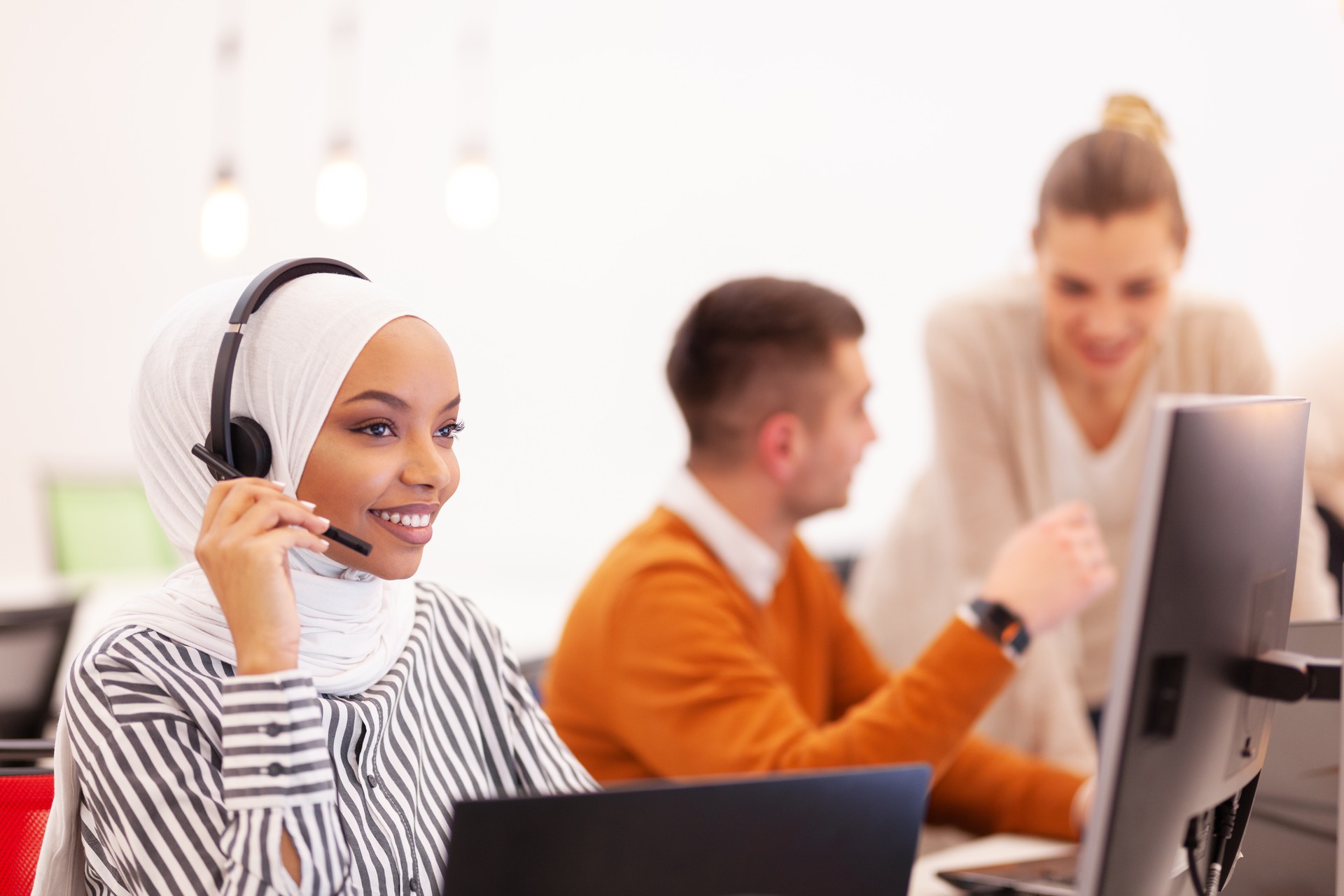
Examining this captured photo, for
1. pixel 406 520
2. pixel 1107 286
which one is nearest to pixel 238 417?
pixel 406 520

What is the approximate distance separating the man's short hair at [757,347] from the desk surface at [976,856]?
0.57 m

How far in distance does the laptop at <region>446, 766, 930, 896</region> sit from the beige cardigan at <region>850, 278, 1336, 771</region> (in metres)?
1.10

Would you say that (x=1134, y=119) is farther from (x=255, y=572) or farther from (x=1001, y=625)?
(x=255, y=572)

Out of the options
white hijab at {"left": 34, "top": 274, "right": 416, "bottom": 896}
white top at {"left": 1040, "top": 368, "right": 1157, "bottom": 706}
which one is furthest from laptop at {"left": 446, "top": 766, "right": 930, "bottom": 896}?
white top at {"left": 1040, "top": 368, "right": 1157, "bottom": 706}

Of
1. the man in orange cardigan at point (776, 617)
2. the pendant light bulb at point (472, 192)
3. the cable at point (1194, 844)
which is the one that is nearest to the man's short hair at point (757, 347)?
the man in orange cardigan at point (776, 617)

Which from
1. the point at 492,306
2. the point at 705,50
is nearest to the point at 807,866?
the point at 492,306

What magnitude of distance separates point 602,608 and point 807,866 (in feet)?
2.37

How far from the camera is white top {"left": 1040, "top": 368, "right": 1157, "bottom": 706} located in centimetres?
192

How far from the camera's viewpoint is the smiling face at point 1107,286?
1.73m

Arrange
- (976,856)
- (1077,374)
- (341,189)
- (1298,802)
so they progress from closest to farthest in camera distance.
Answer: (1298,802), (976,856), (1077,374), (341,189)

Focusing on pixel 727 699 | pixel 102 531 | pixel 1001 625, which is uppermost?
pixel 1001 625

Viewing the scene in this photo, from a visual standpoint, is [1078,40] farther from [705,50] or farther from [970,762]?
[970,762]

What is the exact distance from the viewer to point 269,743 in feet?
2.72

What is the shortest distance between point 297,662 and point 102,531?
333 cm
